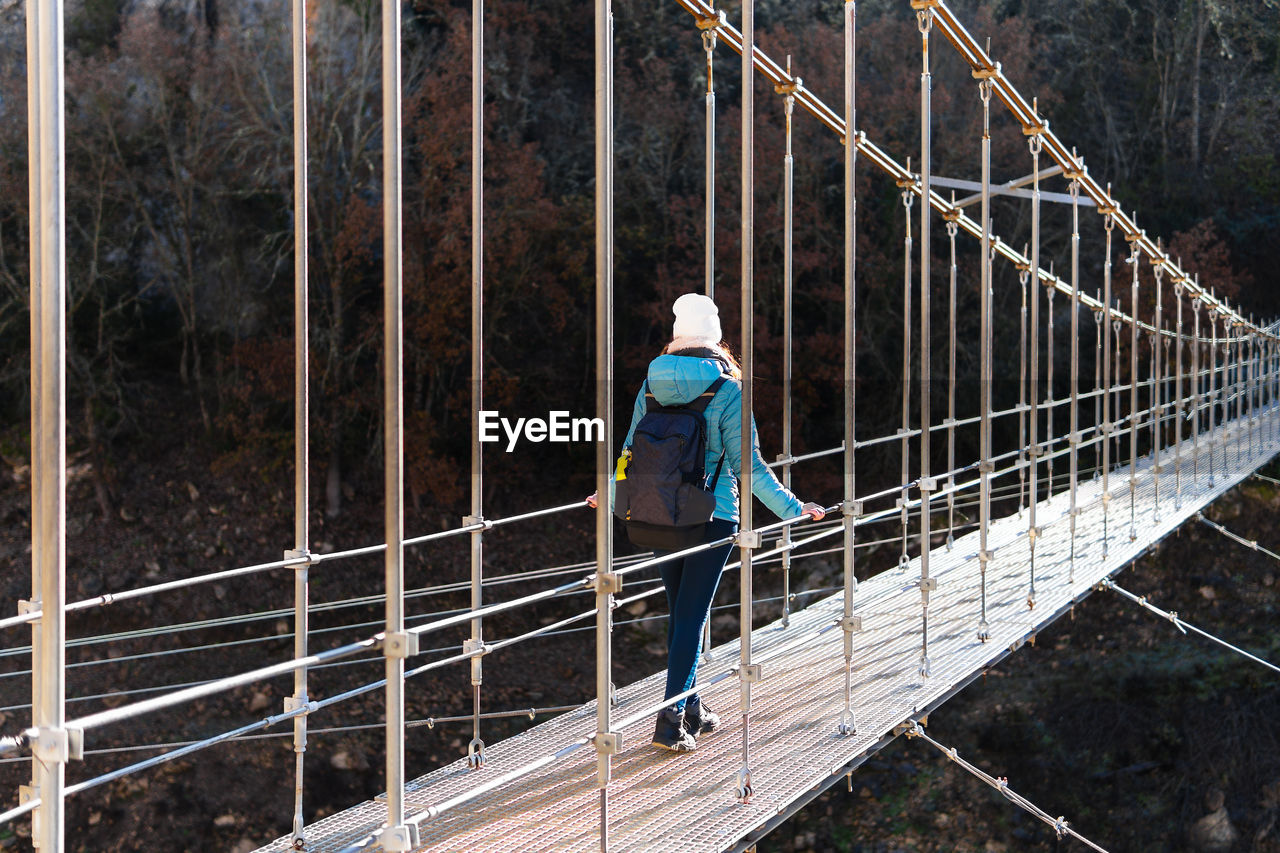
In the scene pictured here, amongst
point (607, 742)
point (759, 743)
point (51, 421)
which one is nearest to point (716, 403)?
point (607, 742)

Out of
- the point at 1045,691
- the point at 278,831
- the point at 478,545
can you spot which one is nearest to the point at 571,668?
the point at 278,831

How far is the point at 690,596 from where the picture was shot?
264 cm

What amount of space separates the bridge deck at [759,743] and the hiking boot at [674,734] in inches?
1.2

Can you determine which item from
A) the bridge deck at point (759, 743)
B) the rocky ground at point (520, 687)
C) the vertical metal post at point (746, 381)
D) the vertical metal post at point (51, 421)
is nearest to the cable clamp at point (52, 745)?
the vertical metal post at point (51, 421)

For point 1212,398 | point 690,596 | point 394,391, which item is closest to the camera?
point 394,391

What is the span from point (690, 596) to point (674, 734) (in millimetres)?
337

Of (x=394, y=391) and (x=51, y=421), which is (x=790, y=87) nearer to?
(x=394, y=391)

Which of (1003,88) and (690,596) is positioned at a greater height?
(1003,88)

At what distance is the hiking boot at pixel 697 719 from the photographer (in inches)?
112

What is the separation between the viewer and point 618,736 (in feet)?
6.66

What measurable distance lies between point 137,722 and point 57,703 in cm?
812

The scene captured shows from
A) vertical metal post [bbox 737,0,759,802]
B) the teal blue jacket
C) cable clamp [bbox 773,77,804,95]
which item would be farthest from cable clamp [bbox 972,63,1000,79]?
the teal blue jacket

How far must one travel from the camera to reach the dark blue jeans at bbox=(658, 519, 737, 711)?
2.63 metres

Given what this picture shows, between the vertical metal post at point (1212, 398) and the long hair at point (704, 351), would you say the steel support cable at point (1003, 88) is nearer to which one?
the long hair at point (704, 351)
